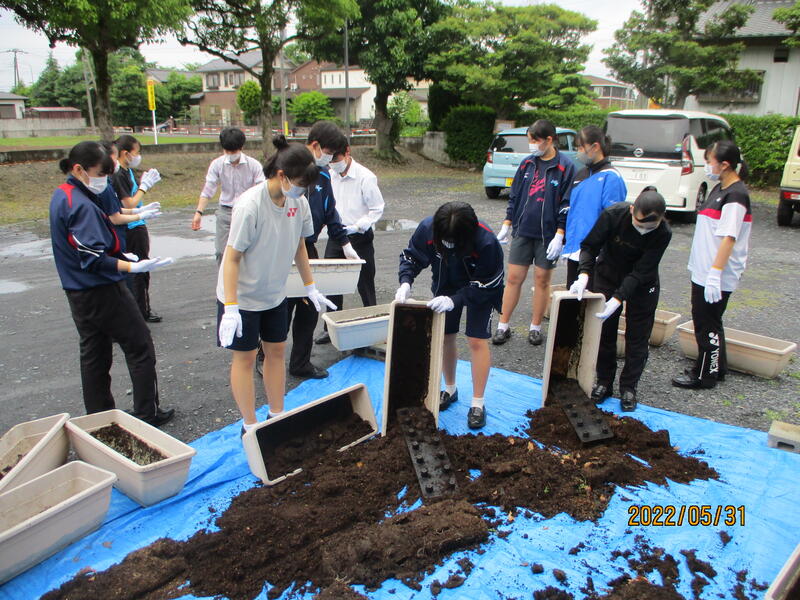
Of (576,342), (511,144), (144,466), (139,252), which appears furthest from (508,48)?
(144,466)

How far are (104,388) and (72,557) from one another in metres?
1.13

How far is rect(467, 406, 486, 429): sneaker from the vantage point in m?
3.42

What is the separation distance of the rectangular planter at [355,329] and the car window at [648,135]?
7.49 m

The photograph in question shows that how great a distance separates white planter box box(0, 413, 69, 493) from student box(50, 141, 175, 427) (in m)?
0.32

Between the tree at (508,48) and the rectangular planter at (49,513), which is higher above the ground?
the tree at (508,48)

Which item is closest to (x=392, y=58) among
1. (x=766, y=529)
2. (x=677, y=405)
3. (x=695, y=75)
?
(x=695, y=75)

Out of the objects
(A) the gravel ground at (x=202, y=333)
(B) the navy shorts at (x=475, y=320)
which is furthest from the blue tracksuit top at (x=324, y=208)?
(B) the navy shorts at (x=475, y=320)

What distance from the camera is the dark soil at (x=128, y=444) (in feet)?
9.53

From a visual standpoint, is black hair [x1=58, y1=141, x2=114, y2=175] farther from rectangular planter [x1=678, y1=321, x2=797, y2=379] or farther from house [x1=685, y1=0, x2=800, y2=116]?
house [x1=685, y1=0, x2=800, y2=116]

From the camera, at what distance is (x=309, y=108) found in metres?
39.7

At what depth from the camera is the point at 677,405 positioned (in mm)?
3764

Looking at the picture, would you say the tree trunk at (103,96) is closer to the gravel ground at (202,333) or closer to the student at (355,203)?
the gravel ground at (202,333)

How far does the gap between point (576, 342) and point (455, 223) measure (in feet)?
4.38

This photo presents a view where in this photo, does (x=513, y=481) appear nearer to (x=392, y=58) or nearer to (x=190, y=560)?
(x=190, y=560)
